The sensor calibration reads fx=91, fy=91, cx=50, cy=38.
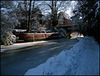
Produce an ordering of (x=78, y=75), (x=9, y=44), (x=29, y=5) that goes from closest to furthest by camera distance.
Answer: (x=78, y=75) → (x=9, y=44) → (x=29, y=5)

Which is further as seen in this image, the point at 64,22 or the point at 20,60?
the point at 64,22

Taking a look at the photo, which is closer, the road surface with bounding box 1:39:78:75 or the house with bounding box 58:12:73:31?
the road surface with bounding box 1:39:78:75

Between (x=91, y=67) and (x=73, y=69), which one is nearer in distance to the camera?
(x=73, y=69)

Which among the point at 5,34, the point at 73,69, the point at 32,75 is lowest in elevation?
the point at 32,75

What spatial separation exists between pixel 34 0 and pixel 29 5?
2295 millimetres

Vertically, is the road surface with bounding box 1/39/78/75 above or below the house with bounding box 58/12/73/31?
below

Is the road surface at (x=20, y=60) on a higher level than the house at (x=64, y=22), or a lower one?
lower

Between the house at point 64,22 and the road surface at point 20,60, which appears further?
the house at point 64,22

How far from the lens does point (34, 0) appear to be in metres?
23.2

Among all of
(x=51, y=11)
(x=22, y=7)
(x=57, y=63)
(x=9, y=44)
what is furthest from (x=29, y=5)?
(x=57, y=63)

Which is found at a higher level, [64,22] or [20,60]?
[64,22]

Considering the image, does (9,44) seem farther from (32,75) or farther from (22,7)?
(22,7)

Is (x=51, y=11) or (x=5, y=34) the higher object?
(x=51, y=11)

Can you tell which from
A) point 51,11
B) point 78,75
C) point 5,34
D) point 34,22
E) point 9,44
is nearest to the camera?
point 78,75
